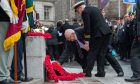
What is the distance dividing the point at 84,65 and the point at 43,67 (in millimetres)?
2544

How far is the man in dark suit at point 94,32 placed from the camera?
1088 centimetres

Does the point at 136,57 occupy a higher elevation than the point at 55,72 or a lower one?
higher

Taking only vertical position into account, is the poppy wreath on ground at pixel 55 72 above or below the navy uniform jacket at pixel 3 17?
below

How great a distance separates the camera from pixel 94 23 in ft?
36.2

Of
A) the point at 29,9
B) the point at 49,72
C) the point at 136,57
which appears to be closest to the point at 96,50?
the point at 136,57

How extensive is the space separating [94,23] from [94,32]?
0.67 feet

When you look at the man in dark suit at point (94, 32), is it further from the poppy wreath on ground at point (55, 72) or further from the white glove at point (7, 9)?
the white glove at point (7, 9)

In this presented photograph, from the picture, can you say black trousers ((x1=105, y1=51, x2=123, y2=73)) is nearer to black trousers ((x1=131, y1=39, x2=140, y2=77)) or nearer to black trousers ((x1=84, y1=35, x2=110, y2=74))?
black trousers ((x1=84, y1=35, x2=110, y2=74))

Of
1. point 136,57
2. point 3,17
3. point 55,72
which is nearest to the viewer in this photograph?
point 3,17

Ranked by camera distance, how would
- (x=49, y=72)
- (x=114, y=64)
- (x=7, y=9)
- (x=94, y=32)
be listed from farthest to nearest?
1. (x=114, y=64)
2. (x=94, y=32)
3. (x=49, y=72)
4. (x=7, y=9)

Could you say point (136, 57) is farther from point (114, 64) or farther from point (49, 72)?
point (49, 72)

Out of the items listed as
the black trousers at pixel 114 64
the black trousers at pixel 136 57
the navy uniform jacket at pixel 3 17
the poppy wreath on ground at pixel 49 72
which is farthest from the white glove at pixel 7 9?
the black trousers at pixel 114 64

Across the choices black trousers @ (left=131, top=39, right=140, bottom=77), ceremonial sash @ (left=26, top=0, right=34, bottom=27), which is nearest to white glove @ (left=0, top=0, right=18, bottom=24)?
ceremonial sash @ (left=26, top=0, right=34, bottom=27)

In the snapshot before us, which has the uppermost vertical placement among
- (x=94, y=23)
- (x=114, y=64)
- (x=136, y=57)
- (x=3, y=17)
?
(x=3, y=17)
